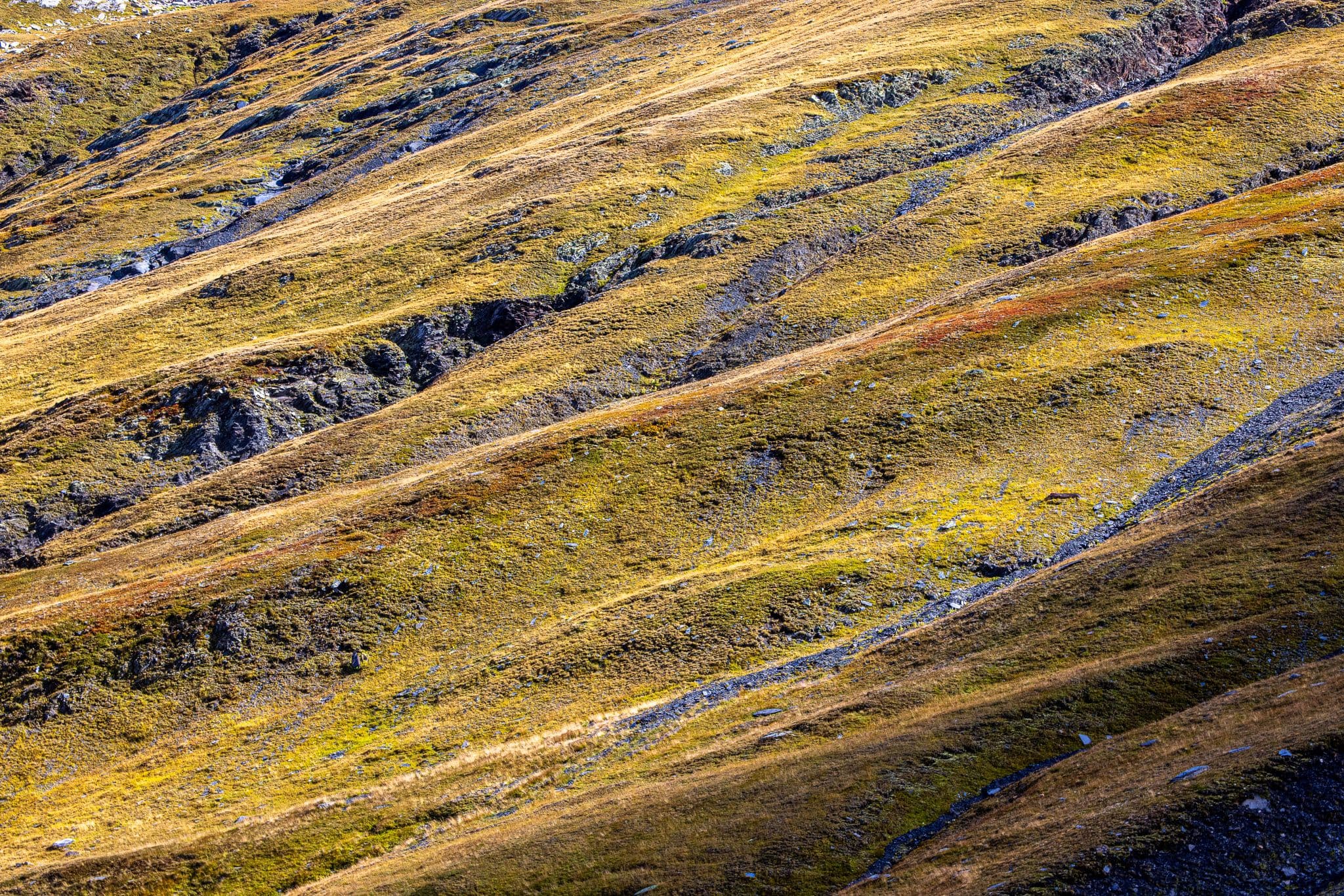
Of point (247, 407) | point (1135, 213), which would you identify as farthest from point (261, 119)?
point (1135, 213)

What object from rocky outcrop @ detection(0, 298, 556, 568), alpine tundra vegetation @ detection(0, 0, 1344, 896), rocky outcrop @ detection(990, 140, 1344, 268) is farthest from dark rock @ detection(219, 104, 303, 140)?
rocky outcrop @ detection(990, 140, 1344, 268)

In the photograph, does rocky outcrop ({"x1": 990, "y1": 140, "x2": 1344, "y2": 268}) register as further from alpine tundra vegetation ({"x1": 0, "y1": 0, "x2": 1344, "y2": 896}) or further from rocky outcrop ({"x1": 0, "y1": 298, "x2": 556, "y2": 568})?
rocky outcrop ({"x1": 0, "y1": 298, "x2": 556, "y2": 568})

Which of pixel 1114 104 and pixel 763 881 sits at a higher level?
pixel 1114 104

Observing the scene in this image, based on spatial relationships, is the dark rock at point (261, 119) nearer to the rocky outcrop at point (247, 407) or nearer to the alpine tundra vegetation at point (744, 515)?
the alpine tundra vegetation at point (744, 515)

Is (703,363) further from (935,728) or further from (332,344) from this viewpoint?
(935,728)

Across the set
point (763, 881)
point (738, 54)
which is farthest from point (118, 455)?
point (738, 54)

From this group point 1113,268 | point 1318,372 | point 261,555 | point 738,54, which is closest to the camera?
point 1318,372

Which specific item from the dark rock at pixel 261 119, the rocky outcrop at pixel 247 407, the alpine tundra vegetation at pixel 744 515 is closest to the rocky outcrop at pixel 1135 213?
the alpine tundra vegetation at pixel 744 515

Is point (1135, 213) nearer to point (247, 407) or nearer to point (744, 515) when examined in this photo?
point (744, 515)

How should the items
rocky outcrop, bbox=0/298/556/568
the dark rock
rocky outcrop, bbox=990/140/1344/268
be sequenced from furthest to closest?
the dark rock → rocky outcrop, bbox=990/140/1344/268 → rocky outcrop, bbox=0/298/556/568
